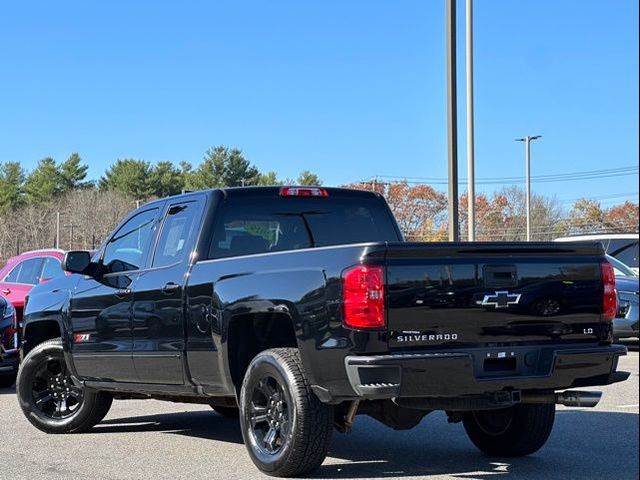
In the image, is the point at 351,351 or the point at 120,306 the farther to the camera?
the point at 120,306

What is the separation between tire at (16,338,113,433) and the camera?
27.1ft

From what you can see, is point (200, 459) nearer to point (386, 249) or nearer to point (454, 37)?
point (386, 249)

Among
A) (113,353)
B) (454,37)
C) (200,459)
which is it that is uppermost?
(454,37)

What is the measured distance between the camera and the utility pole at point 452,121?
13.6 m

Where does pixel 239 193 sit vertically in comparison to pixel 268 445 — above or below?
above

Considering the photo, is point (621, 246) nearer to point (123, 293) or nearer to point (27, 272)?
point (27, 272)

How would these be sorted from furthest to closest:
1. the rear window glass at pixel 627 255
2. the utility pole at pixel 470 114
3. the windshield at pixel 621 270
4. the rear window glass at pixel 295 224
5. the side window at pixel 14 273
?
the rear window glass at pixel 627 255
the windshield at pixel 621 270
the utility pole at pixel 470 114
the side window at pixel 14 273
the rear window glass at pixel 295 224

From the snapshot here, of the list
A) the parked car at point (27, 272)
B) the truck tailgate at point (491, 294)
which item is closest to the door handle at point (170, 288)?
the truck tailgate at point (491, 294)

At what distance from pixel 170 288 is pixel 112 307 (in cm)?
94

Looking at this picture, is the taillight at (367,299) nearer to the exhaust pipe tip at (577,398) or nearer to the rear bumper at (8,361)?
the exhaust pipe tip at (577,398)

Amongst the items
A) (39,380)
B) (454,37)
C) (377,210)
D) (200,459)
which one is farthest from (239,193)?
(454,37)

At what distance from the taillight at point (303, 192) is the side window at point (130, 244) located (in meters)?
1.12

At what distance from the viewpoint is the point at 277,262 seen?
5977mm

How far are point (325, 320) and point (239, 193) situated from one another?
6.79 ft
